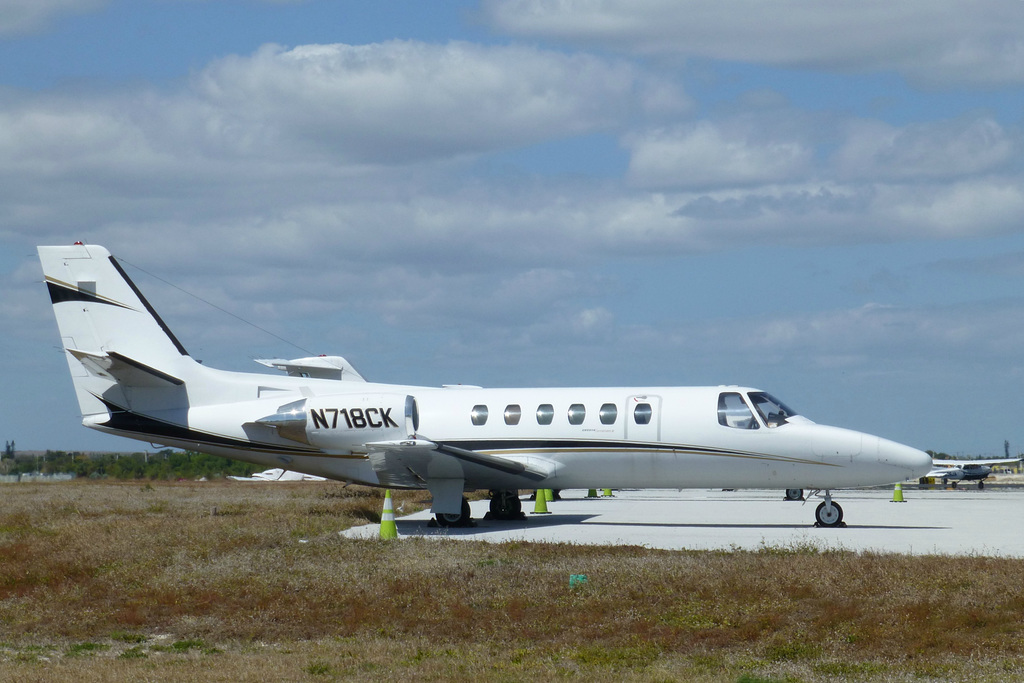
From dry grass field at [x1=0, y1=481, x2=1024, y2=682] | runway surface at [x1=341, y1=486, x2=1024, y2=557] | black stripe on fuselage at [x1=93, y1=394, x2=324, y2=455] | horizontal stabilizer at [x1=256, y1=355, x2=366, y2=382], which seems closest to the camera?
dry grass field at [x1=0, y1=481, x2=1024, y2=682]

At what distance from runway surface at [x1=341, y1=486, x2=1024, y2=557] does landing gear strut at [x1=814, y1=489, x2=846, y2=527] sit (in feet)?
0.99

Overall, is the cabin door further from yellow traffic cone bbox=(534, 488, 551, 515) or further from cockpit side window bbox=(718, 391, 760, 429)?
yellow traffic cone bbox=(534, 488, 551, 515)

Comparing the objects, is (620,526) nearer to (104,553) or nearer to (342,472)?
(342,472)

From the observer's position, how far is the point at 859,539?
18.7 metres

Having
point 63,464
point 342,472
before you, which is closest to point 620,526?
point 342,472

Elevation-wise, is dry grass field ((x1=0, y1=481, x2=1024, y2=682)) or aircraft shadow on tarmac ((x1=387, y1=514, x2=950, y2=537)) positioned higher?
aircraft shadow on tarmac ((x1=387, y1=514, x2=950, y2=537))

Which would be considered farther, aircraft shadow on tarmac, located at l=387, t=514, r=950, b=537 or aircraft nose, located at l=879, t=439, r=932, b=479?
aircraft shadow on tarmac, located at l=387, t=514, r=950, b=537

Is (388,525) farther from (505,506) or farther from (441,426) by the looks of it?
(505,506)

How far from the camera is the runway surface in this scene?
707 inches

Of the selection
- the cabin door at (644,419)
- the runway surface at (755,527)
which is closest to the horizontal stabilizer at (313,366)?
the runway surface at (755,527)

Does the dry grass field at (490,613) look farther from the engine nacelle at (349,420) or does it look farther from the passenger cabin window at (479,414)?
the passenger cabin window at (479,414)

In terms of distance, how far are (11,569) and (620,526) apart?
12.0 meters

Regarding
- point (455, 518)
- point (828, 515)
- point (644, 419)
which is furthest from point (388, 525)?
point (828, 515)

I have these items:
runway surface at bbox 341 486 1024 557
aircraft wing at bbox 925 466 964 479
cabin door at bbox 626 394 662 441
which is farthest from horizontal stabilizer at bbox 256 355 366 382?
aircraft wing at bbox 925 466 964 479
